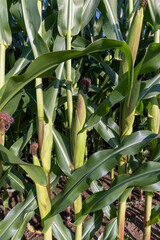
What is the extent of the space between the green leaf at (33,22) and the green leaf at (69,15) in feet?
0.58

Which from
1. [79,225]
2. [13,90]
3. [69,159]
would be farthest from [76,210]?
[13,90]

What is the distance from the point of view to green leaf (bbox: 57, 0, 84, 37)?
108cm

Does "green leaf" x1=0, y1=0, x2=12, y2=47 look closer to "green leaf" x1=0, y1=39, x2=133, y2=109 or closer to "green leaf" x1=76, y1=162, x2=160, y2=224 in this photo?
"green leaf" x1=0, y1=39, x2=133, y2=109

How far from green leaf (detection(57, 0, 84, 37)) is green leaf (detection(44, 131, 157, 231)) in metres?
0.60

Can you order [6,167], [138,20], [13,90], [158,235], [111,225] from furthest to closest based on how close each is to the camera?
[158,235] < [111,225] < [6,167] < [138,20] < [13,90]

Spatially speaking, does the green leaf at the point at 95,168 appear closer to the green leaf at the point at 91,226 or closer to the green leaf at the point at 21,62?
the green leaf at the point at 91,226

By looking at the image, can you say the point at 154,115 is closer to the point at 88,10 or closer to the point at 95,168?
the point at 95,168

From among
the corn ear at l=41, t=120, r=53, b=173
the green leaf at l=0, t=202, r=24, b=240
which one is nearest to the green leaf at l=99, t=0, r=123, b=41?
the corn ear at l=41, t=120, r=53, b=173

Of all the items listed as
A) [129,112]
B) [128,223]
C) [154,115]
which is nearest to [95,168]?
[129,112]

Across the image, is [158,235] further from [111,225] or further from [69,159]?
[69,159]

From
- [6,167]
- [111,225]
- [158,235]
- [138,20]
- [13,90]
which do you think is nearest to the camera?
[13,90]

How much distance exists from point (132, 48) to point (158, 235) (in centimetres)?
162

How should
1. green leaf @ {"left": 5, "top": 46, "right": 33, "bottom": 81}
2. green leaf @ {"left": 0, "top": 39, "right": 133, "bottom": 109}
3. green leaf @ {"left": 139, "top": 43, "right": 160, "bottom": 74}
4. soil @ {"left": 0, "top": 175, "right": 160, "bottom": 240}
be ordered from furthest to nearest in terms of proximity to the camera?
soil @ {"left": 0, "top": 175, "right": 160, "bottom": 240} < green leaf @ {"left": 5, "top": 46, "right": 33, "bottom": 81} < green leaf @ {"left": 139, "top": 43, "right": 160, "bottom": 74} < green leaf @ {"left": 0, "top": 39, "right": 133, "bottom": 109}

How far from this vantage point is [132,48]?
1.01 meters
